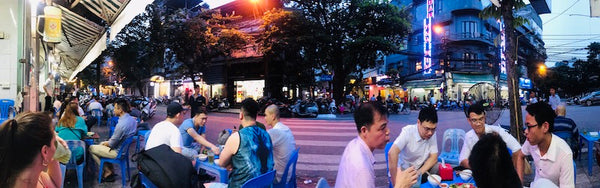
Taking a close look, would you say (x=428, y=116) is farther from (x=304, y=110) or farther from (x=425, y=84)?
(x=425, y=84)

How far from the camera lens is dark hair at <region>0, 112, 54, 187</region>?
1557 mm

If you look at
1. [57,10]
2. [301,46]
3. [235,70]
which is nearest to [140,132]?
[57,10]

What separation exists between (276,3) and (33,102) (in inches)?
756

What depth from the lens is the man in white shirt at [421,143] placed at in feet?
11.7

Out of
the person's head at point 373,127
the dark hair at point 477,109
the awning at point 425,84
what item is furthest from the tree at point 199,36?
the person's head at point 373,127

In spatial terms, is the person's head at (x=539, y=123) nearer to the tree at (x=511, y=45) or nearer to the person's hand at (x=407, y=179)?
the person's hand at (x=407, y=179)

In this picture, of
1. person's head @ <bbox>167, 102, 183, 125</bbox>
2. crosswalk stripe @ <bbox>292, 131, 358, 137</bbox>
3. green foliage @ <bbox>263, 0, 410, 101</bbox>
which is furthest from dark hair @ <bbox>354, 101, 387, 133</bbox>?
green foliage @ <bbox>263, 0, 410, 101</bbox>

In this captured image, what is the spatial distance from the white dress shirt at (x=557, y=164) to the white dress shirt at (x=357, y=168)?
1792mm

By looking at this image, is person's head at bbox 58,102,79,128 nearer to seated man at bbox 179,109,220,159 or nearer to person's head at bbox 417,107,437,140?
seated man at bbox 179,109,220,159

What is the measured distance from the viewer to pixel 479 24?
34.5m

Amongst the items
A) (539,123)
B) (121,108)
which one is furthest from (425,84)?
(539,123)

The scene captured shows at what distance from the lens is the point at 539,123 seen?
2.90 m

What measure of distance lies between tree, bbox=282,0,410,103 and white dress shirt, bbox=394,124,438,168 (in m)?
16.4

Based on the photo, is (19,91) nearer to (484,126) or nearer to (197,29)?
(484,126)
